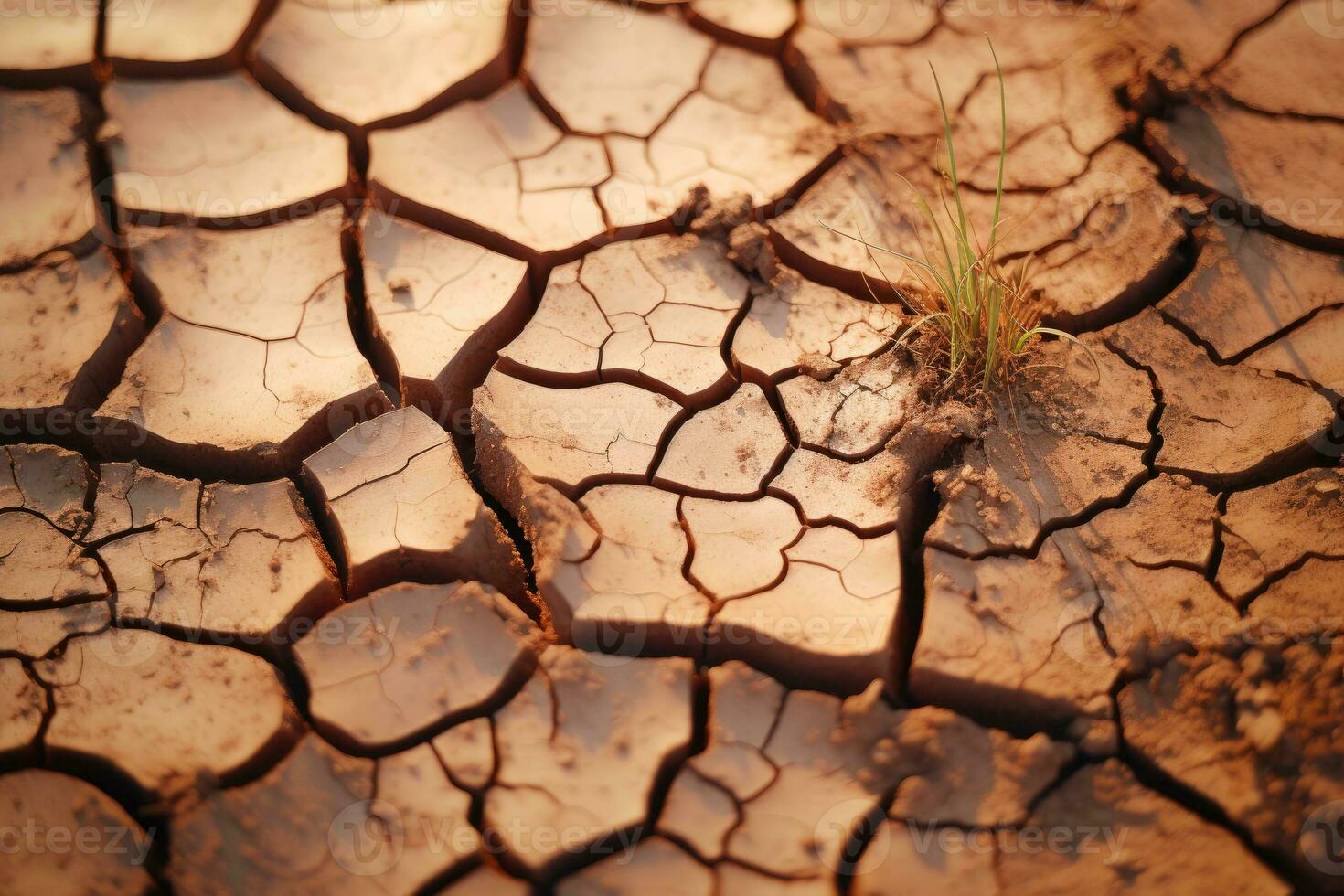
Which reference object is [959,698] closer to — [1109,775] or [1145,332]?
[1109,775]

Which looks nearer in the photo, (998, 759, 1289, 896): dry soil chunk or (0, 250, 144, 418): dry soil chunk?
(998, 759, 1289, 896): dry soil chunk

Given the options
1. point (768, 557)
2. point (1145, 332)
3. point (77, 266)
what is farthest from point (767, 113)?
point (77, 266)

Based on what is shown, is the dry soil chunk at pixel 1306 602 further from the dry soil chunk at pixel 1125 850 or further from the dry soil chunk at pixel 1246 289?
the dry soil chunk at pixel 1246 289

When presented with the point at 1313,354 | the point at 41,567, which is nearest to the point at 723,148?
the point at 1313,354

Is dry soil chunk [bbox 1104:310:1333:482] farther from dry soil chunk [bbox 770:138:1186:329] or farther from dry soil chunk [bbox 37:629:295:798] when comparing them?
dry soil chunk [bbox 37:629:295:798]

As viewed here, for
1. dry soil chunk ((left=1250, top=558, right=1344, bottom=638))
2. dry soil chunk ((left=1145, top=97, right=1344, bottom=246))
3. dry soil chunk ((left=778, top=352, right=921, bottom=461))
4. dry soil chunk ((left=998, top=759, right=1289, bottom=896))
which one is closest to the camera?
dry soil chunk ((left=998, top=759, right=1289, bottom=896))

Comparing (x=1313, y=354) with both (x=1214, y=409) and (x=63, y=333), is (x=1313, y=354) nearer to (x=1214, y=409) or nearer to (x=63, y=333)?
(x=1214, y=409)

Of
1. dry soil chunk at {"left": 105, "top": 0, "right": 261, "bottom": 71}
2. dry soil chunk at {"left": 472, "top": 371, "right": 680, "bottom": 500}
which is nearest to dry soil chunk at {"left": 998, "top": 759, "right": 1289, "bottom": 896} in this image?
dry soil chunk at {"left": 472, "top": 371, "right": 680, "bottom": 500}
